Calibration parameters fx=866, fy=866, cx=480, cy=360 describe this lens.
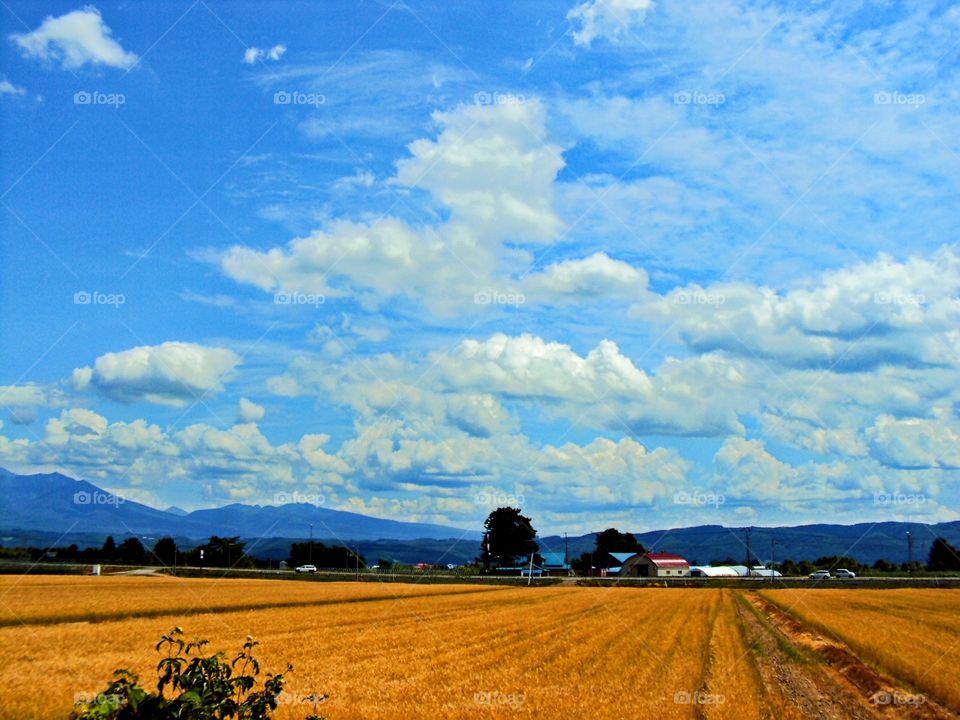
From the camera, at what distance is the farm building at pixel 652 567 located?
602 ft

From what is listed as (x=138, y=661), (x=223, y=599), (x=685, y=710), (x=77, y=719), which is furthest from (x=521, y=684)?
(x=223, y=599)

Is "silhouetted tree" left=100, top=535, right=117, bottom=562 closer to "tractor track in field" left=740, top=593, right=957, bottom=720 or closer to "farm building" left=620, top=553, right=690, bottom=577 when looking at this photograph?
"farm building" left=620, top=553, right=690, bottom=577

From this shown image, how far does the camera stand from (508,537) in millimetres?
191000

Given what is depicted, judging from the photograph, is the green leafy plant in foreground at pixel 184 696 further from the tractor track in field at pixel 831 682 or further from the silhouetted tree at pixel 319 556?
the silhouetted tree at pixel 319 556

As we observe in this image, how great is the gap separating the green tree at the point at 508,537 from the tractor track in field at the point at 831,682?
145953mm

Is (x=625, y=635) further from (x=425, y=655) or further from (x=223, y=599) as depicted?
(x=223, y=599)

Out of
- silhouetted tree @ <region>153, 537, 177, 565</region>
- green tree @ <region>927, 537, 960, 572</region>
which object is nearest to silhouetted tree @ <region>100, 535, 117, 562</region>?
silhouetted tree @ <region>153, 537, 177, 565</region>

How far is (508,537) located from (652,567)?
31564mm

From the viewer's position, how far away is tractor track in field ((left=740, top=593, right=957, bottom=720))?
900 inches

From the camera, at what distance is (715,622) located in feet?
167

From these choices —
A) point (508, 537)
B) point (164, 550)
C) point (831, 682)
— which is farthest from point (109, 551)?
point (831, 682)

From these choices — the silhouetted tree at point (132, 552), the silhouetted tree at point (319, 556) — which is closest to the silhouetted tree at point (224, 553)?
the silhouetted tree at point (132, 552)

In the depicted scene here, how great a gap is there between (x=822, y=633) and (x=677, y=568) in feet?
482

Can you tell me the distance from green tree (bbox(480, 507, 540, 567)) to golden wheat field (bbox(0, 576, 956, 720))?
13492 centimetres
